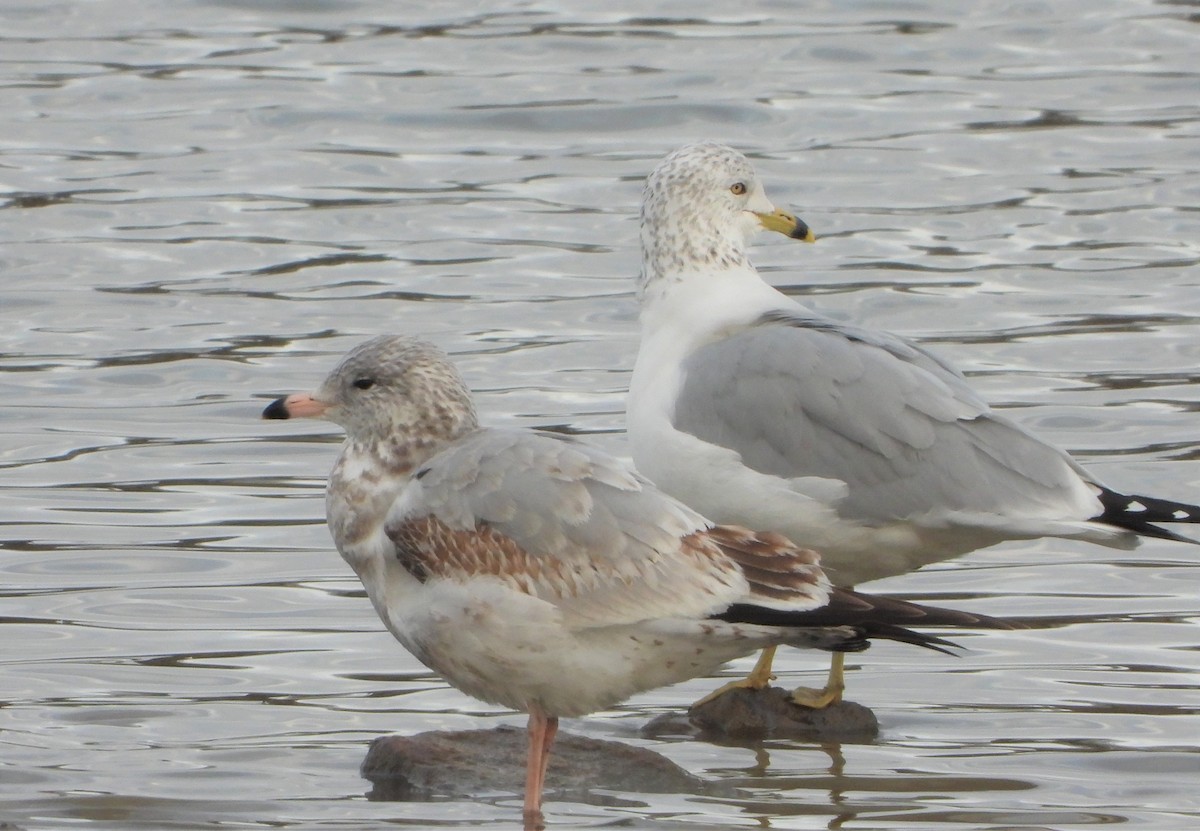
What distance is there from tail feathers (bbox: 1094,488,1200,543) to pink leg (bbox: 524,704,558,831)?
7.04ft

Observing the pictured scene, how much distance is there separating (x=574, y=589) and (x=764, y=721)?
5.41 feet

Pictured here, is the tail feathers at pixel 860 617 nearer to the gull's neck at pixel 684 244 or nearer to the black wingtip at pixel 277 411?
the black wingtip at pixel 277 411

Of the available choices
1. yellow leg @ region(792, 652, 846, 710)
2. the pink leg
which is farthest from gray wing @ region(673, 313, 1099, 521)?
the pink leg

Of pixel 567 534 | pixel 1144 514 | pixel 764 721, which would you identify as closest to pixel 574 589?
pixel 567 534

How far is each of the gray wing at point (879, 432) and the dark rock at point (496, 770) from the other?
121 cm

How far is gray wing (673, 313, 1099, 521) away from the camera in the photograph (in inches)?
304

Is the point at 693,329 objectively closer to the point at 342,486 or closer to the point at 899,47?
the point at 342,486

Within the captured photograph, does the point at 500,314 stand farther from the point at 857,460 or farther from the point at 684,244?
the point at 857,460

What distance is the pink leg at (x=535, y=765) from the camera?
258 inches

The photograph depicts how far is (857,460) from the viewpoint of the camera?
7812mm

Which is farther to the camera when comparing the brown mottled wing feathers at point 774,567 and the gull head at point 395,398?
the gull head at point 395,398

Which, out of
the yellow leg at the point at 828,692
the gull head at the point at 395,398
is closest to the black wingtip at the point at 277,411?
the gull head at the point at 395,398

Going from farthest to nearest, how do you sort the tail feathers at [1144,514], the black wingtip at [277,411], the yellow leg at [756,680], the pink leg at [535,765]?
the yellow leg at [756,680]
the tail feathers at [1144,514]
the black wingtip at [277,411]
the pink leg at [535,765]

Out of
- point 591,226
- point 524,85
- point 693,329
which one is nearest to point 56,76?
point 524,85
